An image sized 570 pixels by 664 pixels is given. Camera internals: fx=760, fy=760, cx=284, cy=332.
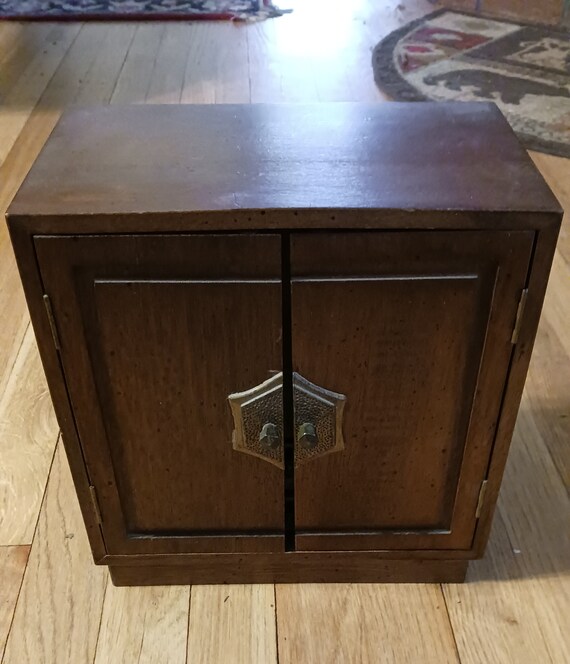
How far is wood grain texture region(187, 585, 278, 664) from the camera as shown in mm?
867

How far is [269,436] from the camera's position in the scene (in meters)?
0.77

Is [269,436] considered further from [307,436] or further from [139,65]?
[139,65]

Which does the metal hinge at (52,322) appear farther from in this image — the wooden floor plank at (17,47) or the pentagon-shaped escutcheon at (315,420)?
the wooden floor plank at (17,47)

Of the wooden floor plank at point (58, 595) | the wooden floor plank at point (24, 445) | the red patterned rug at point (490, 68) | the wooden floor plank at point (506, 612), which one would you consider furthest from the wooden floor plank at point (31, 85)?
the wooden floor plank at point (506, 612)

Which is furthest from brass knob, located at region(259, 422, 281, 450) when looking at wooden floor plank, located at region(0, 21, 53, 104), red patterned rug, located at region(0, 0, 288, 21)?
red patterned rug, located at region(0, 0, 288, 21)

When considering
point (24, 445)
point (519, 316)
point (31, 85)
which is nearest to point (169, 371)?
point (519, 316)

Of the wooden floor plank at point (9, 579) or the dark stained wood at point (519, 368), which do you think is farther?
the wooden floor plank at point (9, 579)

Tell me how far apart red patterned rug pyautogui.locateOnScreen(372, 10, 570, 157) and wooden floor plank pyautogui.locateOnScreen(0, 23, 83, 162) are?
1026mm

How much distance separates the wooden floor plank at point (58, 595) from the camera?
2.86ft

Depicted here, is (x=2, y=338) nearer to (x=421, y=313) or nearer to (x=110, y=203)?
(x=110, y=203)

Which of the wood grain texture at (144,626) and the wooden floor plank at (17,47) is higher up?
the wood grain texture at (144,626)

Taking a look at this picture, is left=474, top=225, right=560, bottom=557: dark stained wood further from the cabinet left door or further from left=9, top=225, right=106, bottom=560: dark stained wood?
left=9, top=225, right=106, bottom=560: dark stained wood

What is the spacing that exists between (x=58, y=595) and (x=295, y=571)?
0.96ft

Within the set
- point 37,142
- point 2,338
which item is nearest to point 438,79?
point 37,142
